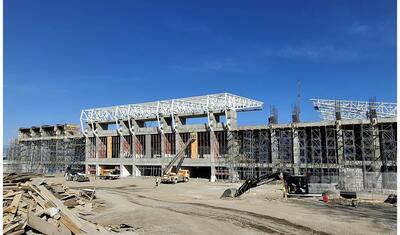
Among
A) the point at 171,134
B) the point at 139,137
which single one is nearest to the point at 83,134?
the point at 139,137

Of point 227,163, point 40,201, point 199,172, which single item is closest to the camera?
point 40,201

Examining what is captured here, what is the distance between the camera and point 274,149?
55125mm

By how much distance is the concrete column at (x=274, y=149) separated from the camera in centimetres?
5425

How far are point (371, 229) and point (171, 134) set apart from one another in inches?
2031

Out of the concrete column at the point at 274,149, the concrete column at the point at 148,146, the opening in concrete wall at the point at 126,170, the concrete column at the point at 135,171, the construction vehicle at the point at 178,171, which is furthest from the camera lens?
the opening in concrete wall at the point at 126,170

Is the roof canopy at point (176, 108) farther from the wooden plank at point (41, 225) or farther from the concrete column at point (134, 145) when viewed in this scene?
the wooden plank at point (41, 225)

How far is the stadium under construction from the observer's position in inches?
1841

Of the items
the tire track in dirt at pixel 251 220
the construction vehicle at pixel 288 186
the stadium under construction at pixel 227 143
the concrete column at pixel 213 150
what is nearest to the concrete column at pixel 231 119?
the stadium under construction at pixel 227 143

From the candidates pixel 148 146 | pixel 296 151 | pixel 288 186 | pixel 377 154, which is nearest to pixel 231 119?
pixel 296 151

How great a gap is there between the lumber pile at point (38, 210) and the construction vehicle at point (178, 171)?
26990 mm

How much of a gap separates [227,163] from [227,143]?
11.1ft

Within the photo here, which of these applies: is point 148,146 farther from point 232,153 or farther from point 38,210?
point 38,210

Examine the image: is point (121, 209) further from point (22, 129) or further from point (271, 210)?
point (22, 129)

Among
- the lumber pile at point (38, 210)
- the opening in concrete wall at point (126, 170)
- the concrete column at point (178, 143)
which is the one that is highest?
the concrete column at point (178, 143)
